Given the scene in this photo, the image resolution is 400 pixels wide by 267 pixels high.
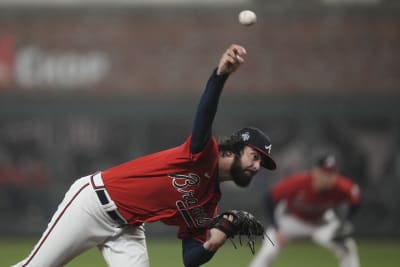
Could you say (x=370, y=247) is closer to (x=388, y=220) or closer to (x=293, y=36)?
(x=388, y=220)

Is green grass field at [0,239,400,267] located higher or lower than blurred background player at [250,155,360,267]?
lower

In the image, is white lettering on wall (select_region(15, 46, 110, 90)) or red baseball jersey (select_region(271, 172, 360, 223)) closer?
red baseball jersey (select_region(271, 172, 360, 223))

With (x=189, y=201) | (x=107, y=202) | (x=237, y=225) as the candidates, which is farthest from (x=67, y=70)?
(x=237, y=225)

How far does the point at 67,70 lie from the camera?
756 inches

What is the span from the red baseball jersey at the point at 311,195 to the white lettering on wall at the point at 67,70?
874 centimetres

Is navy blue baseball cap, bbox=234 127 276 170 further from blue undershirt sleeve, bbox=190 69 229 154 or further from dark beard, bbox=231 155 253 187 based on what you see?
blue undershirt sleeve, bbox=190 69 229 154

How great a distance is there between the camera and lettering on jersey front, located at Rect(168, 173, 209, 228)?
20.5ft

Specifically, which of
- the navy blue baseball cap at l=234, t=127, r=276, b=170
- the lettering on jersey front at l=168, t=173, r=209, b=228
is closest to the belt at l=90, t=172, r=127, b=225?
the lettering on jersey front at l=168, t=173, r=209, b=228

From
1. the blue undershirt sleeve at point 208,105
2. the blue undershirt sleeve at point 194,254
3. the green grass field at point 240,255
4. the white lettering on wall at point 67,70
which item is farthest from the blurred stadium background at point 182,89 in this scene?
the blue undershirt sleeve at point 208,105

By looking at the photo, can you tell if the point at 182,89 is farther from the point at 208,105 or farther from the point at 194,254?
the point at 208,105

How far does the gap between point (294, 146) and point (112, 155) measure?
3820 millimetres

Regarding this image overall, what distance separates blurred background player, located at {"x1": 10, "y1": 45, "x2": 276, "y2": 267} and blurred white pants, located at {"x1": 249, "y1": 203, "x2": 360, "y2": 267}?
419cm

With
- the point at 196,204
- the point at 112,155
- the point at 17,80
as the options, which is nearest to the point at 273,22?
the point at 112,155

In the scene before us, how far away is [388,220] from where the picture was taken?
1784 centimetres
